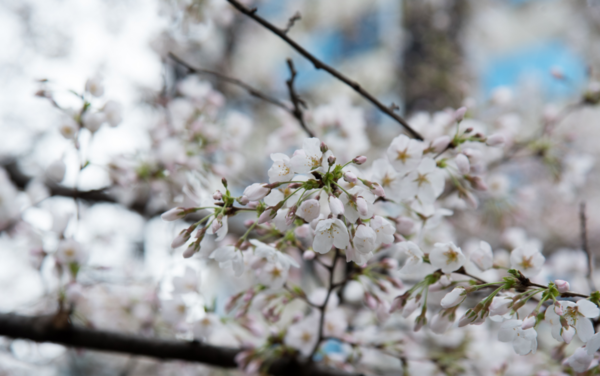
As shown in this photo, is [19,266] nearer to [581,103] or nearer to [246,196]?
[246,196]

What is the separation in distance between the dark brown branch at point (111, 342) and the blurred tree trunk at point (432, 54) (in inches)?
95.8

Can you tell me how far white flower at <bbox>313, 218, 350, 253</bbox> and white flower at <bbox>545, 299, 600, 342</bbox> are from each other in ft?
1.14

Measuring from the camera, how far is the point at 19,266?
407 cm

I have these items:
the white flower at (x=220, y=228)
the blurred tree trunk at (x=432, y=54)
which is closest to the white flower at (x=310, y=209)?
the white flower at (x=220, y=228)

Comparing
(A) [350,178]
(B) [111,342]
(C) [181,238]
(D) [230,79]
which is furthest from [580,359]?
(B) [111,342]

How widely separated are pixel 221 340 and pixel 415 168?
2159 millimetres

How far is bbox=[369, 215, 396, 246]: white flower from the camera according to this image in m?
0.64

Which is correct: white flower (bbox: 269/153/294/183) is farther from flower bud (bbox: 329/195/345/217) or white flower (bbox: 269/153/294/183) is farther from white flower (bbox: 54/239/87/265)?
white flower (bbox: 54/239/87/265)

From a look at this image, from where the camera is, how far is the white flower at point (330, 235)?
0.60 m

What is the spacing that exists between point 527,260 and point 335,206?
0.45m

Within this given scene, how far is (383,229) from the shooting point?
654mm

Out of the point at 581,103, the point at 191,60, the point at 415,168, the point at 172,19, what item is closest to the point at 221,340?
the point at 172,19

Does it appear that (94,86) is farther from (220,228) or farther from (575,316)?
(575,316)

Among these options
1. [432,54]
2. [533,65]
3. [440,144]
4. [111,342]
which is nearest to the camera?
[440,144]
